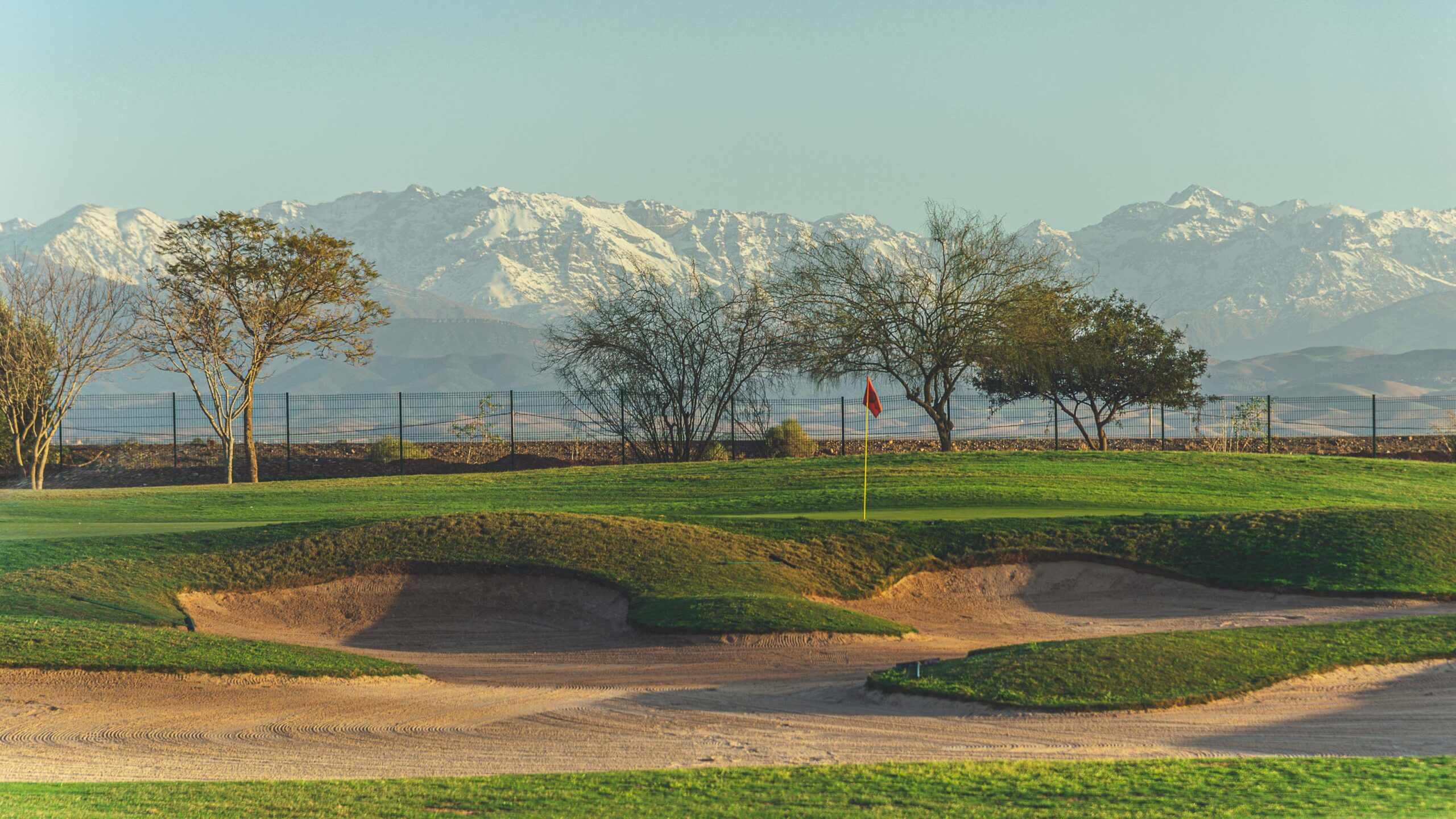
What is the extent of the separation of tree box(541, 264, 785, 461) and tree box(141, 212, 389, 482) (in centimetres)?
692

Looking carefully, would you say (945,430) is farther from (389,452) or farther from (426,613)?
(426,613)

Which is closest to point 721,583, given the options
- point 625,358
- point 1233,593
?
point 1233,593

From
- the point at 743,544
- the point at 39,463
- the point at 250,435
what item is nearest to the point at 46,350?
the point at 39,463

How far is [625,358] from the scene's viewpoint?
37.1 meters

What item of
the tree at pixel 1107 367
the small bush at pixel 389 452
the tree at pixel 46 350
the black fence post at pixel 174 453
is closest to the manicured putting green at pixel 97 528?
the tree at pixel 46 350

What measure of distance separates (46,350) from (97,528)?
56.8ft

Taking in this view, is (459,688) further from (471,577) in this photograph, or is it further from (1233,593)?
(1233,593)

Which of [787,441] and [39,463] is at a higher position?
[787,441]

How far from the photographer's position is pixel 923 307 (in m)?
34.7

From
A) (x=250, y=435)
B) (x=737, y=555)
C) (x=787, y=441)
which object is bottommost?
(x=737, y=555)

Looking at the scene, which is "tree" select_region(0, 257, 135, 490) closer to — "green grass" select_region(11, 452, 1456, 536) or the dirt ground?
"green grass" select_region(11, 452, 1456, 536)

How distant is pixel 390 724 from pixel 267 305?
26.2 m

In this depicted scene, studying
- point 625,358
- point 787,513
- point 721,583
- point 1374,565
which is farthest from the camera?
point 625,358

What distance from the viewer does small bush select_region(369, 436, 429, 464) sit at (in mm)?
37875
